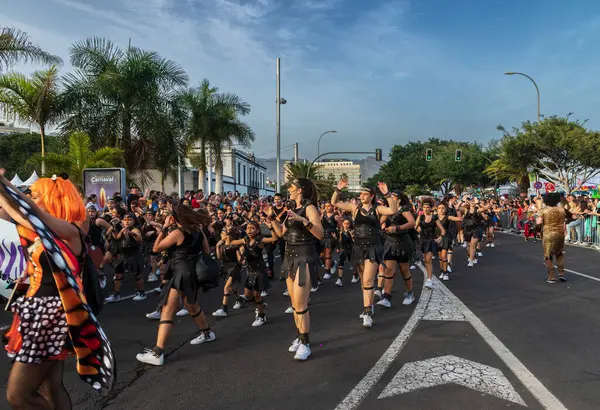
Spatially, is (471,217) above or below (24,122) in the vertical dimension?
below

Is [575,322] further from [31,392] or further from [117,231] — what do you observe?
[117,231]

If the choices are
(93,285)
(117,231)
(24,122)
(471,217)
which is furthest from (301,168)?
(93,285)

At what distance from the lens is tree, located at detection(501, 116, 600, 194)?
2609 cm

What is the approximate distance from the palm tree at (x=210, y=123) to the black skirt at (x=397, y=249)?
72.5ft

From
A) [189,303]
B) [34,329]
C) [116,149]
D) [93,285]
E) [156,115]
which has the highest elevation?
[156,115]

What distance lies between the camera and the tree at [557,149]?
26094mm

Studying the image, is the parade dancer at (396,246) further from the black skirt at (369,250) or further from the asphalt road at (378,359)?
the black skirt at (369,250)

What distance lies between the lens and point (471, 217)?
13.4m

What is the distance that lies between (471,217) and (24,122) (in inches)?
673

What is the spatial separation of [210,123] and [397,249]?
23.3m

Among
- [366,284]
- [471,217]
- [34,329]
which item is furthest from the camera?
[471,217]

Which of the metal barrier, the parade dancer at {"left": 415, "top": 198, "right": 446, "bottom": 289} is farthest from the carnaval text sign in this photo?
the metal barrier

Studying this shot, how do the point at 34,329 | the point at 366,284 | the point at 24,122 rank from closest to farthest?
1. the point at 34,329
2. the point at 366,284
3. the point at 24,122

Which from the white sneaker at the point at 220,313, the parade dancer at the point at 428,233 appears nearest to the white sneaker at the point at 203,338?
the white sneaker at the point at 220,313
